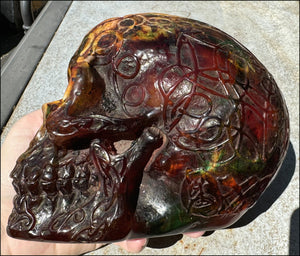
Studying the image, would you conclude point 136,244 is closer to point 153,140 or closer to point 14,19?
point 153,140

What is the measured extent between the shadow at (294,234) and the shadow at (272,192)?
0.12 meters

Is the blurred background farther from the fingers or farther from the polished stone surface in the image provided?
the fingers

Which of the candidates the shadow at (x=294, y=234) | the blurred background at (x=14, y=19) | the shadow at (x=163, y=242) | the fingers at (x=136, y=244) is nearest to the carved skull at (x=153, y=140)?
the fingers at (x=136, y=244)

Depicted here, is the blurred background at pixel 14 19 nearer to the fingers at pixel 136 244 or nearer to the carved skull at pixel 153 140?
the carved skull at pixel 153 140

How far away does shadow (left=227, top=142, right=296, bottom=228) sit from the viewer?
5.07 ft

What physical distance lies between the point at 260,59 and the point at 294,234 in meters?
1.13

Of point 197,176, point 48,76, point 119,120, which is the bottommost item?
point 48,76

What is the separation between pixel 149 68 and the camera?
998 millimetres

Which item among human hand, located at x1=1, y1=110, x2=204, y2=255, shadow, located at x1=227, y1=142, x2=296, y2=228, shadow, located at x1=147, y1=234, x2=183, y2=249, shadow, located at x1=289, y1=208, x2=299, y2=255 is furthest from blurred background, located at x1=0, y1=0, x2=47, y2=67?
shadow, located at x1=289, y1=208, x2=299, y2=255

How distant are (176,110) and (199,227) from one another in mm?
405

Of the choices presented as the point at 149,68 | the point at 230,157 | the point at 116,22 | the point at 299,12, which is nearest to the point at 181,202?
the point at 230,157

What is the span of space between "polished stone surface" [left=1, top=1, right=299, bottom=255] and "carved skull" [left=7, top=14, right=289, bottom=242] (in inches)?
19.7

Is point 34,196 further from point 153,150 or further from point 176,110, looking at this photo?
point 176,110

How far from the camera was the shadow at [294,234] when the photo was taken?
4.84ft
